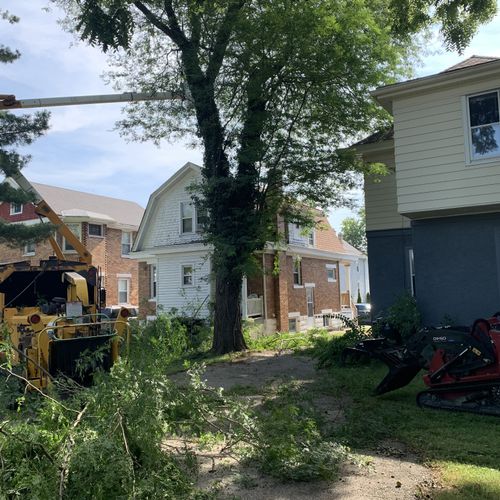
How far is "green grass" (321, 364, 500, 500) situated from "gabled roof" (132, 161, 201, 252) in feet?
53.7

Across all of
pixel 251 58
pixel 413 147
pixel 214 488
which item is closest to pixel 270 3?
pixel 251 58

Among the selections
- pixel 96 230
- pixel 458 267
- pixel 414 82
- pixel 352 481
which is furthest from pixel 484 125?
pixel 96 230

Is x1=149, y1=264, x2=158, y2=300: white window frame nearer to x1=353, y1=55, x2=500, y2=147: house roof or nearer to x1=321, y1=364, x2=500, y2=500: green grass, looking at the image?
x1=353, y1=55, x2=500, y2=147: house roof

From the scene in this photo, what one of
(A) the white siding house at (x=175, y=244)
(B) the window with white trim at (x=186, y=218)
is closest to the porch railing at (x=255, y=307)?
(A) the white siding house at (x=175, y=244)

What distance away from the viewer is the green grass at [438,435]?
459 cm

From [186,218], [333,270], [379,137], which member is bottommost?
[333,270]

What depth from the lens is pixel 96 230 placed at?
29.8m

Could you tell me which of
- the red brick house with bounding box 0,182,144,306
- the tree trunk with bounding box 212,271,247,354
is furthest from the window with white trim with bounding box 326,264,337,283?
the tree trunk with bounding box 212,271,247,354

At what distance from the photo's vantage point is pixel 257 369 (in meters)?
A: 12.2

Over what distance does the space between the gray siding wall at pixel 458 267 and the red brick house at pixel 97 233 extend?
68.4 ft

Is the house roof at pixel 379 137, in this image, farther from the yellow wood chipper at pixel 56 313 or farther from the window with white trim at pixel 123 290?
the window with white trim at pixel 123 290

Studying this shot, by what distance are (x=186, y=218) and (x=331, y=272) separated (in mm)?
10690

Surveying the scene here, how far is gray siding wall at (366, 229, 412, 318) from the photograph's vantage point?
15.0m

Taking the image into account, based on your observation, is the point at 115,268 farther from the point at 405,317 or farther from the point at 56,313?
the point at 405,317
